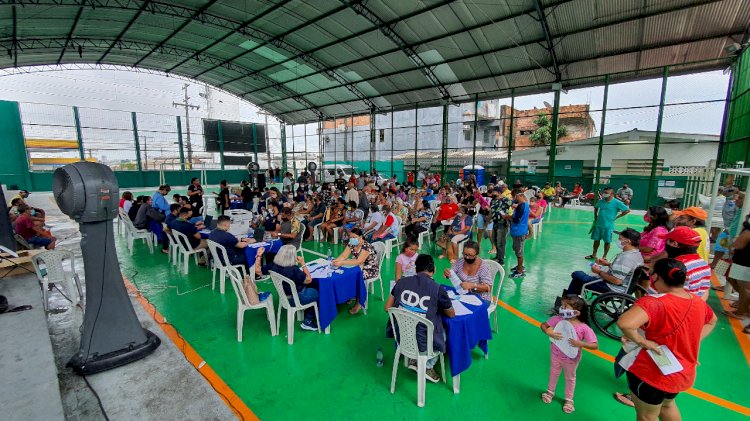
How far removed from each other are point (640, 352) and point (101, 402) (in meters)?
4.00

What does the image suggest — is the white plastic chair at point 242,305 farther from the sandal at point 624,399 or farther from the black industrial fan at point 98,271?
the sandal at point 624,399

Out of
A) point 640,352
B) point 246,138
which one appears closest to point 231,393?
point 640,352

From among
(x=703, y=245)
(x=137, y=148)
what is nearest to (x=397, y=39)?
(x=703, y=245)

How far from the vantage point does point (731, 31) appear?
33.6 ft

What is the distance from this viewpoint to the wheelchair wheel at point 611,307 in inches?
150

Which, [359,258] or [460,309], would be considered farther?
[359,258]

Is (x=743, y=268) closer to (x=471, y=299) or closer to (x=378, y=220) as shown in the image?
(x=471, y=299)

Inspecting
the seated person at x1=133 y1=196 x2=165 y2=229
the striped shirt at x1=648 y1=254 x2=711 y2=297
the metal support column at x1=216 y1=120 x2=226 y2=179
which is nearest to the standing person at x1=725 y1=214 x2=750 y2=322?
the striped shirt at x1=648 y1=254 x2=711 y2=297

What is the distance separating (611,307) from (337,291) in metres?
3.49

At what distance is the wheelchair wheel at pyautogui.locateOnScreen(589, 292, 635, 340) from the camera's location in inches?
150

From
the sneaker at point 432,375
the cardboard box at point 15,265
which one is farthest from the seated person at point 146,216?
the sneaker at point 432,375

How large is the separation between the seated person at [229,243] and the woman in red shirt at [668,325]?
4.68 meters

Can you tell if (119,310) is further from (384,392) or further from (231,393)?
(384,392)

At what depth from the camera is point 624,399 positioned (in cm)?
292
